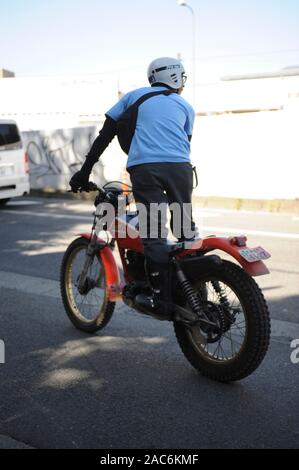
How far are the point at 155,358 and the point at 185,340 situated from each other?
339mm

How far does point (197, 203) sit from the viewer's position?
1361cm

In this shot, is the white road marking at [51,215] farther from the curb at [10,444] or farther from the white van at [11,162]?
the curb at [10,444]

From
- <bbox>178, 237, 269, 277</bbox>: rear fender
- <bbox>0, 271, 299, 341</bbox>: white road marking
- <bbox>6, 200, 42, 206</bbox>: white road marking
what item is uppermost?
<bbox>178, 237, 269, 277</bbox>: rear fender

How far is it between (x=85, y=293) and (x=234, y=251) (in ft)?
4.93

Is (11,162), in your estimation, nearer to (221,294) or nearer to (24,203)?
(24,203)

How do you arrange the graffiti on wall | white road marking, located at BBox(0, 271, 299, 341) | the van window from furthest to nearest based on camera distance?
the graffiti on wall < the van window < white road marking, located at BBox(0, 271, 299, 341)

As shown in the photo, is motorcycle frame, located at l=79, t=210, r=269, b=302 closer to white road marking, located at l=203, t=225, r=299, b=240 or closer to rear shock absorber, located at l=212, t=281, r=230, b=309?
rear shock absorber, located at l=212, t=281, r=230, b=309

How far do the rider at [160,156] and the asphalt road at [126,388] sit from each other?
50 cm

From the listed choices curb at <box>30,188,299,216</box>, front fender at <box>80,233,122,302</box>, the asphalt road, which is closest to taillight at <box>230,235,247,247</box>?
the asphalt road

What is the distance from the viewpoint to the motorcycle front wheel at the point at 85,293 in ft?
14.0

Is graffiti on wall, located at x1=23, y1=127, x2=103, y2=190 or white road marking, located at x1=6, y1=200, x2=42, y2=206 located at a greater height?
graffiti on wall, located at x1=23, y1=127, x2=103, y2=190

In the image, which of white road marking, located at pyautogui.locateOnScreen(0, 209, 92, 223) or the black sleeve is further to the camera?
white road marking, located at pyautogui.locateOnScreen(0, 209, 92, 223)

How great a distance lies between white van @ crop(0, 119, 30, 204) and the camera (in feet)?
39.1
